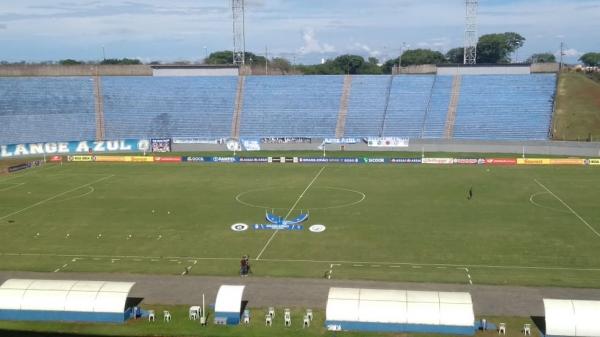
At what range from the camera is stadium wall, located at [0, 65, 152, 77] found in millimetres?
108312

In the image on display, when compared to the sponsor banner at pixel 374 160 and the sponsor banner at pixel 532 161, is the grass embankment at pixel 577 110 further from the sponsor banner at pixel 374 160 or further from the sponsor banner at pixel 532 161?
the sponsor banner at pixel 374 160

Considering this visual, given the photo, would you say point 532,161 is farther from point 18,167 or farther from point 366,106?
point 18,167

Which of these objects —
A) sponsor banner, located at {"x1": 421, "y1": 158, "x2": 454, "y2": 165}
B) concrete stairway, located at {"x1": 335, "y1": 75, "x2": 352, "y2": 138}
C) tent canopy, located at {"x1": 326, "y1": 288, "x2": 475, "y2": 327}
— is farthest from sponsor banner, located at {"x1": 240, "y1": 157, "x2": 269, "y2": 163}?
tent canopy, located at {"x1": 326, "y1": 288, "x2": 475, "y2": 327}

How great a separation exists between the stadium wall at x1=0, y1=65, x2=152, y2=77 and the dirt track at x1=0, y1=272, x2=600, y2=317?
79.9 metres

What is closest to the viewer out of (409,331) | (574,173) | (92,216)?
(409,331)

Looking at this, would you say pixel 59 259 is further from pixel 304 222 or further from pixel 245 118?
pixel 245 118

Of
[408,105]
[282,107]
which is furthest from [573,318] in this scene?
[282,107]

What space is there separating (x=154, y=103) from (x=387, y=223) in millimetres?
64609

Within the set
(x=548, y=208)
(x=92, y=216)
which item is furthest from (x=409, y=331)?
(x=92, y=216)

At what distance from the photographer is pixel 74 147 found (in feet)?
288

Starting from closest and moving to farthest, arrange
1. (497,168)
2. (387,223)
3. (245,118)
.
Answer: (387,223)
(497,168)
(245,118)

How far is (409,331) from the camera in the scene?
25672 millimetres

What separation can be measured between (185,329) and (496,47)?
585 ft

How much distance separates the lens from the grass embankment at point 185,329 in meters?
26.4
